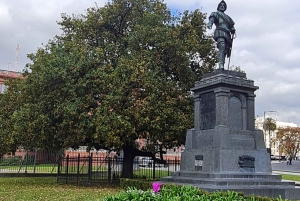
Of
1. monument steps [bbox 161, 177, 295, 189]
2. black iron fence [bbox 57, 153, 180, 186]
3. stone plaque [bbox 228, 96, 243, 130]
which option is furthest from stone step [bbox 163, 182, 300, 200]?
black iron fence [bbox 57, 153, 180, 186]

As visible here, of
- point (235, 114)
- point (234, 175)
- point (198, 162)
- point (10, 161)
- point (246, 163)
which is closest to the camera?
point (234, 175)

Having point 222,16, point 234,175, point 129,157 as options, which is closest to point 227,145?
point 234,175

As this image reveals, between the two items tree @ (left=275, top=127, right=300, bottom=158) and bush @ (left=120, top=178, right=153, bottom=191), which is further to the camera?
tree @ (left=275, top=127, right=300, bottom=158)

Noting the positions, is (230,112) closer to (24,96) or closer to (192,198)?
(192,198)

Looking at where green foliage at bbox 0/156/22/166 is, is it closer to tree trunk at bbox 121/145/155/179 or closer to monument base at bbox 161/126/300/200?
tree trunk at bbox 121/145/155/179

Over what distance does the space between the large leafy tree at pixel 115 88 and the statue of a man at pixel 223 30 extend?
11.0 ft

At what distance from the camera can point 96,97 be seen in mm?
19609

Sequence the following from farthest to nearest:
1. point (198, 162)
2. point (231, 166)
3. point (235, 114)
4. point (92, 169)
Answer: point (92, 169), point (235, 114), point (198, 162), point (231, 166)

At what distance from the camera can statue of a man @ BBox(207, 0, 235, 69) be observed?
16.4 m

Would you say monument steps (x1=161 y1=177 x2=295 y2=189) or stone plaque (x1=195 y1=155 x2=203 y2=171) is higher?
stone plaque (x1=195 y1=155 x2=203 y2=171)

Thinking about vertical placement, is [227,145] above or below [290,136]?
below

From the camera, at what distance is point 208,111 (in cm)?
→ 1555

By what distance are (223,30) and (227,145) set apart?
17.2 feet

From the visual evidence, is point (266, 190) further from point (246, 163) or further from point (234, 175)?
point (246, 163)
